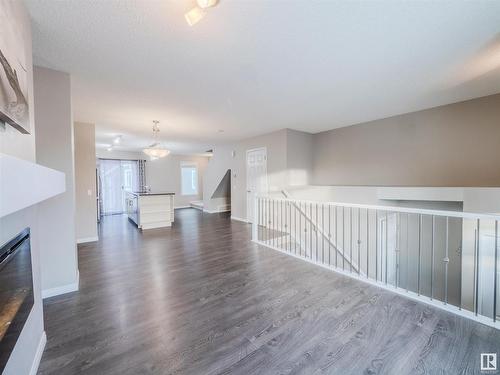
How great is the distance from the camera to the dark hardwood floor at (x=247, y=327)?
1588 mm

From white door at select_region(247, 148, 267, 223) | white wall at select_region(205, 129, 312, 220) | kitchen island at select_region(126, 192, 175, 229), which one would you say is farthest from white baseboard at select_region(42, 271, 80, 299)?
white wall at select_region(205, 129, 312, 220)

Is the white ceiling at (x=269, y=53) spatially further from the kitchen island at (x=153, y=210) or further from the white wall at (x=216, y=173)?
the white wall at (x=216, y=173)

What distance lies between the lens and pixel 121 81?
282 cm

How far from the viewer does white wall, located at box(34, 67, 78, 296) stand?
8.14 ft

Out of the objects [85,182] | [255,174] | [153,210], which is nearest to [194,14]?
[85,182]

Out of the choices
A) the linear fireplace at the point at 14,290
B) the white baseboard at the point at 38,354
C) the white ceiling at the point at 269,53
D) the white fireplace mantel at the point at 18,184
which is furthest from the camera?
the white ceiling at the point at 269,53

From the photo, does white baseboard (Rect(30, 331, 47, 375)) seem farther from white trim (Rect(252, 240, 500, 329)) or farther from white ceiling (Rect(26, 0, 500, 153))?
white trim (Rect(252, 240, 500, 329))

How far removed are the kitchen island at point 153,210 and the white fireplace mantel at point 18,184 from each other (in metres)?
5.06

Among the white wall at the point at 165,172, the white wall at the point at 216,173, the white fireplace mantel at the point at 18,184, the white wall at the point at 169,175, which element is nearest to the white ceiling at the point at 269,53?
the white fireplace mantel at the point at 18,184

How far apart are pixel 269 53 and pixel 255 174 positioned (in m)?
4.35

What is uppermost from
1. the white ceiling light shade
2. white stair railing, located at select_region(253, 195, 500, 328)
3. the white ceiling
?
the white ceiling

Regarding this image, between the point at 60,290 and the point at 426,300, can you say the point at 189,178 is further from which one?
the point at 426,300

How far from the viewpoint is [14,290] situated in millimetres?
1239

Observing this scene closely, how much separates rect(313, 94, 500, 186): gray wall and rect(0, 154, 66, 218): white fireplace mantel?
Answer: 18.1ft
